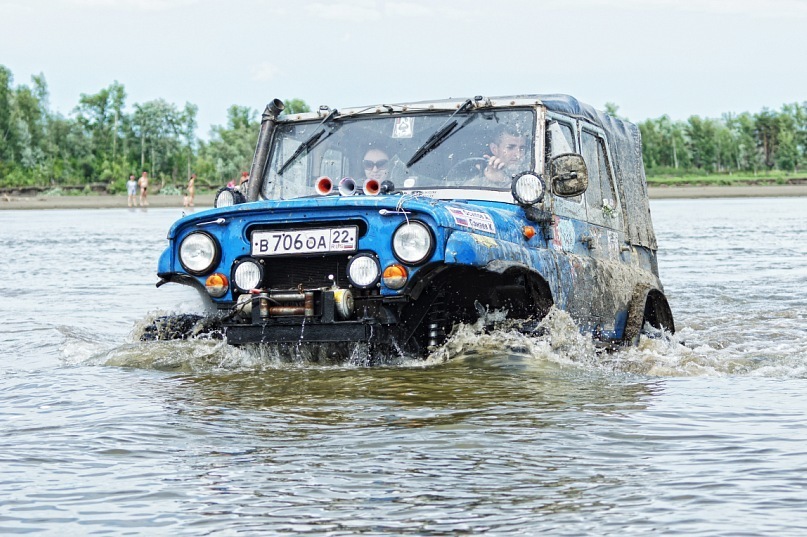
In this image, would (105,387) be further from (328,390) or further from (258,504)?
(258,504)

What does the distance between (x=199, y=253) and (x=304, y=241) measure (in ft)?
2.06

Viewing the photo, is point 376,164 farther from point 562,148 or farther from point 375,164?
point 562,148

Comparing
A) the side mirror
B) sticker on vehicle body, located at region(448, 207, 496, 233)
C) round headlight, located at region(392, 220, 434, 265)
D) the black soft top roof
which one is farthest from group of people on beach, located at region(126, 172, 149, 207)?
round headlight, located at region(392, 220, 434, 265)

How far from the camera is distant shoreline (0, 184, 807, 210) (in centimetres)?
5616

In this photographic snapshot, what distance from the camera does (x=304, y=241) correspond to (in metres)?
6.50

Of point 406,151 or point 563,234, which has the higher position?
point 406,151

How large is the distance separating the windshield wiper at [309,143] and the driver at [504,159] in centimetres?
118

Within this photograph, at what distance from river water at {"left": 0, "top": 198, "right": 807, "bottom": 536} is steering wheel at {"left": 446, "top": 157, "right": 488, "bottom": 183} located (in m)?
1.00

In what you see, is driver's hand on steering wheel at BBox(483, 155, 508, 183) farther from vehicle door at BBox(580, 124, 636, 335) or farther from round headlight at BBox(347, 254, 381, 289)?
round headlight at BBox(347, 254, 381, 289)

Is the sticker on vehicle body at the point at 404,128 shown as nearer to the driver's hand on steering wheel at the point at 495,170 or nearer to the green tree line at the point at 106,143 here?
the driver's hand on steering wheel at the point at 495,170

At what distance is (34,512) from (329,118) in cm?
436

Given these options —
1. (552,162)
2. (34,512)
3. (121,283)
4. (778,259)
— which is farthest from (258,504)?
(778,259)

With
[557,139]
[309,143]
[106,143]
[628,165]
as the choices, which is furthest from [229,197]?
[106,143]

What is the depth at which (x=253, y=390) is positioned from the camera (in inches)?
256
